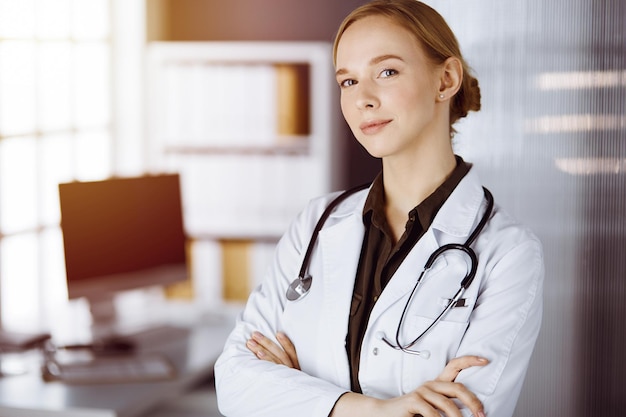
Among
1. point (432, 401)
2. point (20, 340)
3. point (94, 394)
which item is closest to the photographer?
point (432, 401)

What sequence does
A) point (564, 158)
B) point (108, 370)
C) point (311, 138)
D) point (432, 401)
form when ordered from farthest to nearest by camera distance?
point (311, 138) → point (564, 158) → point (108, 370) → point (432, 401)

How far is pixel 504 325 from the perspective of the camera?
1557mm

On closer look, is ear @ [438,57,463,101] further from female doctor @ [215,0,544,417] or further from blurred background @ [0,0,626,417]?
blurred background @ [0,0,626,417]

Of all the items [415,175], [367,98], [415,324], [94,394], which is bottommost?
[94,394]

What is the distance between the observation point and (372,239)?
5.69ft

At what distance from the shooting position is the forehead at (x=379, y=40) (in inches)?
63.8

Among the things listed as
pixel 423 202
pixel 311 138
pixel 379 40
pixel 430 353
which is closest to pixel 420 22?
pixel 379 40

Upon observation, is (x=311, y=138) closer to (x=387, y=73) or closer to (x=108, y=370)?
(x=108, y=370)

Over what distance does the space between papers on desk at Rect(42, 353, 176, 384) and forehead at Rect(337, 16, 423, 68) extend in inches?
49.6

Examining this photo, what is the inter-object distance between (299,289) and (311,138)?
80.4 inches

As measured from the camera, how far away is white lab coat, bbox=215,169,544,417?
5.13ft

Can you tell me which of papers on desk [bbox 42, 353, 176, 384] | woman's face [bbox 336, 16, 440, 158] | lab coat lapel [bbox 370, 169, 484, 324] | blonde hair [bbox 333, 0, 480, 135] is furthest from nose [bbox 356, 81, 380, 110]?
papers on desk [bbox 42, 353, 176, 384]

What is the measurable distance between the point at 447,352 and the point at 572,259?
1551 mm

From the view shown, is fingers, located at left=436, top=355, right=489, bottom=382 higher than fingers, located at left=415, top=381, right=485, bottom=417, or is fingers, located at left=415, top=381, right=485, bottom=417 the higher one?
fingers, located at left=436, top=355, right=489, bottom=382
